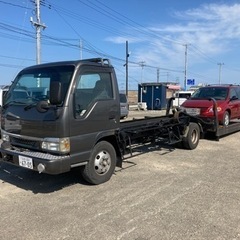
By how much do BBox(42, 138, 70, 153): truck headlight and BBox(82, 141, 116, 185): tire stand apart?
675 millimetres

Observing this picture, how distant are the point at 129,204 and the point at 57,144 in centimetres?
150

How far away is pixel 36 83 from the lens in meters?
5.99

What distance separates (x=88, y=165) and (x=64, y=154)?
671 millimetres

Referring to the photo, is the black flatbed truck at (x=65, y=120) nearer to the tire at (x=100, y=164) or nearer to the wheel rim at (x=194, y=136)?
the tire at (x=100, y=164)

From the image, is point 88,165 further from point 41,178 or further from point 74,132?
point 41,178

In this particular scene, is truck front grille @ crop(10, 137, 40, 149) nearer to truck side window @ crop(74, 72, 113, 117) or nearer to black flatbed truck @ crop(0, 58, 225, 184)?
black flatbed truck @ crop(0, 58, 225, 184)

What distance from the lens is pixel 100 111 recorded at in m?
6.06

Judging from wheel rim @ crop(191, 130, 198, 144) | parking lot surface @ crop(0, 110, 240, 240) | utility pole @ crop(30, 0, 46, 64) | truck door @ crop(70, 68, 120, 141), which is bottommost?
parking lot surface @ crop(0, 110, 240, 240)

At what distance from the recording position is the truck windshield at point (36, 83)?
572 centimetres

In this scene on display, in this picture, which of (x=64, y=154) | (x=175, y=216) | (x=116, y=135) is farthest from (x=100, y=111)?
(x=175, y=216)

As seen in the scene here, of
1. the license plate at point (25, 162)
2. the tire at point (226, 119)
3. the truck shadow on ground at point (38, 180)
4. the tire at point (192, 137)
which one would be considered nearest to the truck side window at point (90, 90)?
the license plate at point (25, 162)

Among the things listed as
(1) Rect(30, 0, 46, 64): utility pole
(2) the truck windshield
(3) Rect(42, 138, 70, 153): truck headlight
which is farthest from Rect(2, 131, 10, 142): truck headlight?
(1) Rect(30, 0, 46, 64): utility pole

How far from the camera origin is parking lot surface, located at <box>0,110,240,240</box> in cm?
423

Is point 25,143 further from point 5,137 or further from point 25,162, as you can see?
point 5,137
